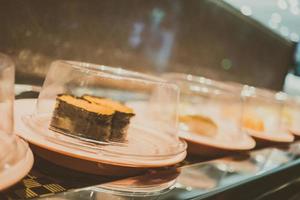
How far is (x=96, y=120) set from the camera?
97 centimetres

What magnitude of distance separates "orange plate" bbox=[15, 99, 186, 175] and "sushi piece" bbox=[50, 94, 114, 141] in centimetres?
10

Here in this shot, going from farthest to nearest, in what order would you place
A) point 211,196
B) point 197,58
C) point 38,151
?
point 197,58 < point 211,196 < point 38,151

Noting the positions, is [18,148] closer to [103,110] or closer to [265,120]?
[103,110]

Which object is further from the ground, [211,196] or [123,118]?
[123,118]

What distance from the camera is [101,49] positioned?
5.76 ft

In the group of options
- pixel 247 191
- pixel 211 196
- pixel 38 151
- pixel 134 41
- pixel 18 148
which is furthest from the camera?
pixel 134 41

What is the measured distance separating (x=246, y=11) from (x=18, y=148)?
2.44m

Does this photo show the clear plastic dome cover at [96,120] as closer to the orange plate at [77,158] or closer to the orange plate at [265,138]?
the orange plate at [77,158]

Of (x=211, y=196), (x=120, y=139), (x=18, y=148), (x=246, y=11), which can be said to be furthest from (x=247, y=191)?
(x=246, y=11)

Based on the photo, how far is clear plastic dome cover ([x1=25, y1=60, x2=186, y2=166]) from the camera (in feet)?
2.99

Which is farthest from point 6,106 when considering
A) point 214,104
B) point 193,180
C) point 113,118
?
point 214,104

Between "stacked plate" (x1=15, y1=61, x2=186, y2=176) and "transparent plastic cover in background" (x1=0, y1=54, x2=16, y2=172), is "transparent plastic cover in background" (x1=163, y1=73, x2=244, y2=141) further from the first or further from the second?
"transparent plastic cover in background" (x1=0, y1=54, x2=16, y2=172)

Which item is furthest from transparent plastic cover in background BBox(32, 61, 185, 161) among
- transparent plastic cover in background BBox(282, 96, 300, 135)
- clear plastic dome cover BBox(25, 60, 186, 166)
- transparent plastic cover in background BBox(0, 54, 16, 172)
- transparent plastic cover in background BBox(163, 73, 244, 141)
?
transparent plastic cover in background BBox(282, 96, 300, 135)

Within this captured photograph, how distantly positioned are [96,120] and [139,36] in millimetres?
1081
